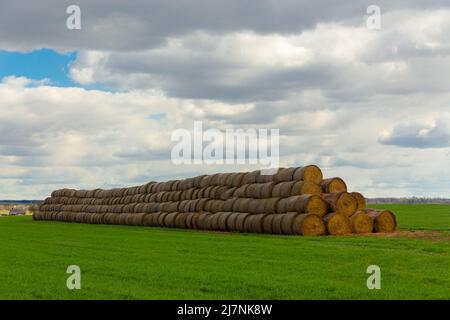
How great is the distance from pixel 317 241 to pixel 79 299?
1402 centimetres

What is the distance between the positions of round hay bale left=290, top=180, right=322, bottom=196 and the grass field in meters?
5.24

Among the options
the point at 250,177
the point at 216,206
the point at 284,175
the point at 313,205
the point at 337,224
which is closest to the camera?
the point at 337,224

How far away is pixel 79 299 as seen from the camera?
1168cm

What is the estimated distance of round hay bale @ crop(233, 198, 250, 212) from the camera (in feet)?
107

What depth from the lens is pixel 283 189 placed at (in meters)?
30.8

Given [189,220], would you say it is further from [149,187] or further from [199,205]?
[149,187]

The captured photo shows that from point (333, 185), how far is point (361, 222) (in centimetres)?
249

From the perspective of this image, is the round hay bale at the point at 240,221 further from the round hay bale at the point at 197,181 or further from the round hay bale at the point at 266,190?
the round hay bale at the point at 197,181

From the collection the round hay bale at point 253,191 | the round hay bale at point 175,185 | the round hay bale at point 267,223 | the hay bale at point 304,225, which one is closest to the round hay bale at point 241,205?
the round hay bale at point 253,191

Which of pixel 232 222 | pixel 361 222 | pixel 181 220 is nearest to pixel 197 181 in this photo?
pixel 181 220

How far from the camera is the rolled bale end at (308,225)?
27531mm

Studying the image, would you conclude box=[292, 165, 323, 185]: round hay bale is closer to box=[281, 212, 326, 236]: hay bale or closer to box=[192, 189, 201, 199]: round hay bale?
box=[281, 212, 326, 236]: hay bale

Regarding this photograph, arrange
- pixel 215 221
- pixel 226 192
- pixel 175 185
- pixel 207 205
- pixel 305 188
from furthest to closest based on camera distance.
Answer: pixel 175 185 → pixel 207 205 → pixel 226 192 → pixel 215 221 → pixel 305 188
